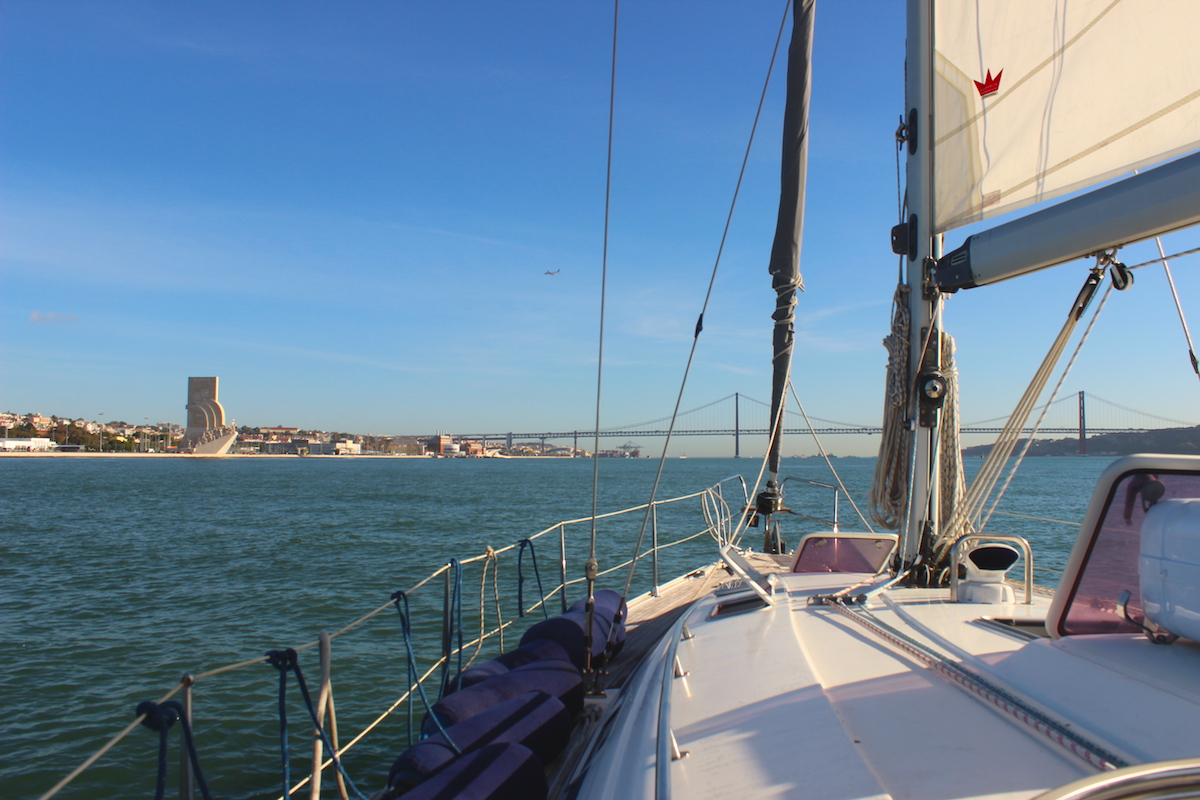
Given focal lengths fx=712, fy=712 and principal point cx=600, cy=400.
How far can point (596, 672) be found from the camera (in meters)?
4.41

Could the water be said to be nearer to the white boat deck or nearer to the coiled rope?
the white boat deck

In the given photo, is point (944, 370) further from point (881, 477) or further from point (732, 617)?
point (732, 617)

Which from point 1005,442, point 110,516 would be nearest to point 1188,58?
point 1005,442

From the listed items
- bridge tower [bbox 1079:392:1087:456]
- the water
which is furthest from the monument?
bridge tower [bbox 1079:392:1087:456]

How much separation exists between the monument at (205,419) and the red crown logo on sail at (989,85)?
12253cm

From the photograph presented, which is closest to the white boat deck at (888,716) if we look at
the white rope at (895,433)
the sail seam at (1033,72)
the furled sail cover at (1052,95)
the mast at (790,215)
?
the white rope at (895,433)

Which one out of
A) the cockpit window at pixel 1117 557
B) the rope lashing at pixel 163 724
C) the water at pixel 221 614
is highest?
the cockpit window at pixel 1117 557

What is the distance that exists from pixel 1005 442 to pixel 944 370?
73 cm

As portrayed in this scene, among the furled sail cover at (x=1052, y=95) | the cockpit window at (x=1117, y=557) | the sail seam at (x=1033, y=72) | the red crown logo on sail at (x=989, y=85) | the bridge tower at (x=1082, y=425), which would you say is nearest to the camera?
the cockpit window at (x=1117, y=557)

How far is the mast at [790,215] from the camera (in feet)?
19.1

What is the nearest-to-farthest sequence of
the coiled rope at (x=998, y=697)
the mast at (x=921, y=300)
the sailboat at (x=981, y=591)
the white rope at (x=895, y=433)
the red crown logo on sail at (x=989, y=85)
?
the coiled rope at (x=998, y=697), the sailboat at (x=981, y=591), the red crown logo on sail at (x=989, y=85), the mast at (x=921, y=300), the white rope at (x=895, y=433)

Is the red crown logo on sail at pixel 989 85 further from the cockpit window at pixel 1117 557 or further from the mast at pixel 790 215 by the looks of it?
the cockpit window at pixel 1117 557

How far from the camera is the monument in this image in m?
110

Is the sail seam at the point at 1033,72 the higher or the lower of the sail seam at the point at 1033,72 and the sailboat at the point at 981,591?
the higher
